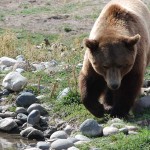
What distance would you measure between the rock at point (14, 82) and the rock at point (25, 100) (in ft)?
1.52

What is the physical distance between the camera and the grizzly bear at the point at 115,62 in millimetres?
7496

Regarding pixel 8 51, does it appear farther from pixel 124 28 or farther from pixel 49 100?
pixel 124 28

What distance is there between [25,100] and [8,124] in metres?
0.78

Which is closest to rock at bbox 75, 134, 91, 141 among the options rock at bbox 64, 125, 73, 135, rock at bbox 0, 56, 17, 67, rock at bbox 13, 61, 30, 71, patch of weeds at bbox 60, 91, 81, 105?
rock at bbox 64, 125, 73, 135

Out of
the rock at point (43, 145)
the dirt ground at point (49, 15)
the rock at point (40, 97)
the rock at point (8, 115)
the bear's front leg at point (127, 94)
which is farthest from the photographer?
the dirt ground at point (49, 15)

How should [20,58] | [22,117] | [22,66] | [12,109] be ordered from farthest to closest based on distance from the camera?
[20,58]
[22,66]
[12,109]
[22,117]

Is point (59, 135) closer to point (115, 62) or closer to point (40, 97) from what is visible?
point (115, 62)

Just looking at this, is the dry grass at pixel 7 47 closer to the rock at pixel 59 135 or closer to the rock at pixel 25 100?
the rock at pixel 25 100

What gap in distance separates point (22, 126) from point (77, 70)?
212cm

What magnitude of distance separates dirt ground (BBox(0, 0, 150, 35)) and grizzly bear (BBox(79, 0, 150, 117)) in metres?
7.32

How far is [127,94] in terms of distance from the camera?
25.6 feet

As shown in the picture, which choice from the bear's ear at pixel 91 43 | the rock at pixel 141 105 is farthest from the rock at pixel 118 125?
the bear's ear at pixel 91 43

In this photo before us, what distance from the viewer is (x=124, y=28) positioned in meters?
8.02

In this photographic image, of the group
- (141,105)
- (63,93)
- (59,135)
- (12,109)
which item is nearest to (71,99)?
(63,93)
